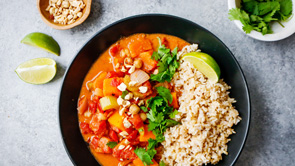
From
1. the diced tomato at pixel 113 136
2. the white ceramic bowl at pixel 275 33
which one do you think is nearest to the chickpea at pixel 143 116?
the diced tomato at pixel 113 136

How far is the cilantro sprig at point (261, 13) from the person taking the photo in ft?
9.80

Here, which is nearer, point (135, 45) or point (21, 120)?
point (135, 45)

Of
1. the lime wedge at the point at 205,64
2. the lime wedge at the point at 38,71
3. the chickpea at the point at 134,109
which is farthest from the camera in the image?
the lime wedge at the point at 38,71

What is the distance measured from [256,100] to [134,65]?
5.25ft

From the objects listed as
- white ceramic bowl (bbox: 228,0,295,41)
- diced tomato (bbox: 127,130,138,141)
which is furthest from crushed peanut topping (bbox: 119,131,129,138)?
white ceramic bowl (bbox: 228,0,295,41)

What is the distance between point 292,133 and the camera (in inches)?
129

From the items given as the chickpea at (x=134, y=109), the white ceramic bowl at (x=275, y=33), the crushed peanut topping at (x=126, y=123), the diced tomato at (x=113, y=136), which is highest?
the white ceramic bowl at (x=275, y=33)

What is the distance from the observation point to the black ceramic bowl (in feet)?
10.0

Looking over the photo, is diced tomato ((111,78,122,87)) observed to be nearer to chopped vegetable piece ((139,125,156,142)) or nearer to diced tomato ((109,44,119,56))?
diced tomato ((109,44,119,56))

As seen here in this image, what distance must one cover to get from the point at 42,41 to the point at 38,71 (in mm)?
393

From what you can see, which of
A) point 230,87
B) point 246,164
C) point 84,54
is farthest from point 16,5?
point 246,164

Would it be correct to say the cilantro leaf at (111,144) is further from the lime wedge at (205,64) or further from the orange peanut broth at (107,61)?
the lime wedge at (205,64)

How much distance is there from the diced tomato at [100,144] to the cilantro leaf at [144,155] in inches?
14.3

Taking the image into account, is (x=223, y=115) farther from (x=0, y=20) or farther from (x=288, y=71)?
(x=0, y=20)
